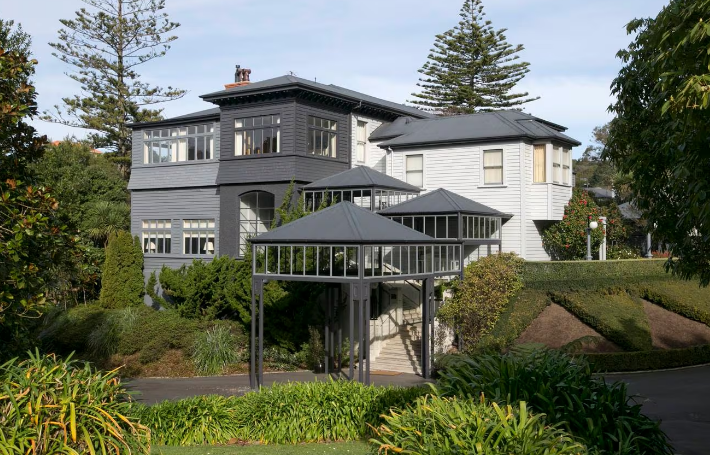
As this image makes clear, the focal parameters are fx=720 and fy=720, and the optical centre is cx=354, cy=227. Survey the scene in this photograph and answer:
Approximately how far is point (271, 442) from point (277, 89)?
18004 mm

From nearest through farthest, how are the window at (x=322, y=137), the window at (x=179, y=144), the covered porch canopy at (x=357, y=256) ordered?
the covered porch canopy at (x=357, y=256) < the window at (x=322, y=137) < the window at (x=179, y=144)

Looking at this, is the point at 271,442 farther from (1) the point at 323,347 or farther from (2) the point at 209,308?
(2) the point at 209,308

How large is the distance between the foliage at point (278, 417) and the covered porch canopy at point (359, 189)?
45.7ft

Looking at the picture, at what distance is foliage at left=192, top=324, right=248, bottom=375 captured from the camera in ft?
Answer: 76.0

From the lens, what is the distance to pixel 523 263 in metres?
25.5

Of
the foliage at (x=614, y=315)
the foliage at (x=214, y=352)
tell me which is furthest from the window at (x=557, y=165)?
the foliage at (x=214, y=352)

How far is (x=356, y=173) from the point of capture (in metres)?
28.2

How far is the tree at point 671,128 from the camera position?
919cm

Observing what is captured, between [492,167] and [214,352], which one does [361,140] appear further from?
[214,352]

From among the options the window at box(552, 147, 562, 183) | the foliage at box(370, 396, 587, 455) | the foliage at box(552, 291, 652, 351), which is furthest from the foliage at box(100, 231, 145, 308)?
the foliage at box(370, 396, 587, 455)

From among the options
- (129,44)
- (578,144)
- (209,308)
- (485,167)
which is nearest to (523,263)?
(485,167)

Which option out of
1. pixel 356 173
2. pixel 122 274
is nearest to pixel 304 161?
pixel 356 173

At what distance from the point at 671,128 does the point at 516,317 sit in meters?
11.5

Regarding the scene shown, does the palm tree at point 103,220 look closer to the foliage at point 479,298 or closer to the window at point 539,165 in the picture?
the foliage at point 479,298
